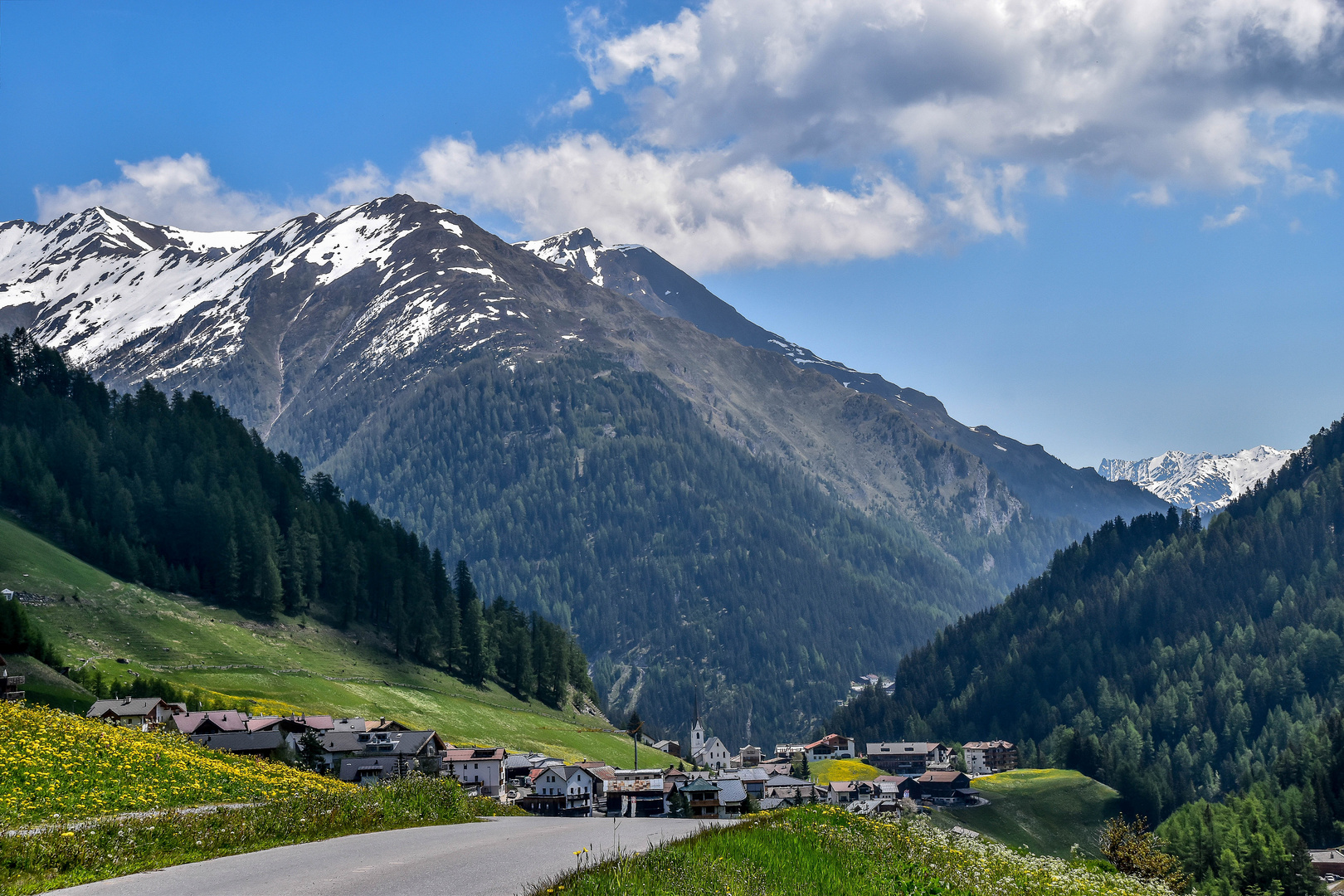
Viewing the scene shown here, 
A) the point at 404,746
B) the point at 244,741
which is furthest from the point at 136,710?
the point at 404,746

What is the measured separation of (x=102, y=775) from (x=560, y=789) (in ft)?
281

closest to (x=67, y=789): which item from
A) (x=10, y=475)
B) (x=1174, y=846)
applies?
(x=1174, y=846)

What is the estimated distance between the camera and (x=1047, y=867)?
88.6ft

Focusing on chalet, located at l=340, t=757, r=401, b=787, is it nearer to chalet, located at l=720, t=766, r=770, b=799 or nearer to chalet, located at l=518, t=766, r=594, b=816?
chalet, located at l=518, t=766, r=594, b=816

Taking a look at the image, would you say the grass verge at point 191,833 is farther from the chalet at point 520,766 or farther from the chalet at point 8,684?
the chalet at point 520,766

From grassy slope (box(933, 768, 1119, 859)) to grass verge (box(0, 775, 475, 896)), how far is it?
97935mm

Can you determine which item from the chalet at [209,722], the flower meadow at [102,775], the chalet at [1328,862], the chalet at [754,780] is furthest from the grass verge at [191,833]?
the chalet at [1328,862]

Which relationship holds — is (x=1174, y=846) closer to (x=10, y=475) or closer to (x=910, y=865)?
(x=910, y=865)

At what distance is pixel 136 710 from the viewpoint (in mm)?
95312

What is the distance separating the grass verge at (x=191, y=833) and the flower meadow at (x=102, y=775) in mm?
3076

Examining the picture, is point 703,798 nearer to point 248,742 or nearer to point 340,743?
point 340,743

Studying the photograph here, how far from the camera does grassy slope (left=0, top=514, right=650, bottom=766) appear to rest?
5335 inches

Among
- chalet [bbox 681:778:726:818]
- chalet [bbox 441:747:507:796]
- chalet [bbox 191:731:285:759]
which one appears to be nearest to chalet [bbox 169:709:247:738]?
chalet [bbox 191:731:285:759]

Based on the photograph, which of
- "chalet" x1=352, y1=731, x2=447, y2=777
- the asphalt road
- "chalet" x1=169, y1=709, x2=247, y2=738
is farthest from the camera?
"chalet" x1=352, y1=731, x2=447, y2=777
